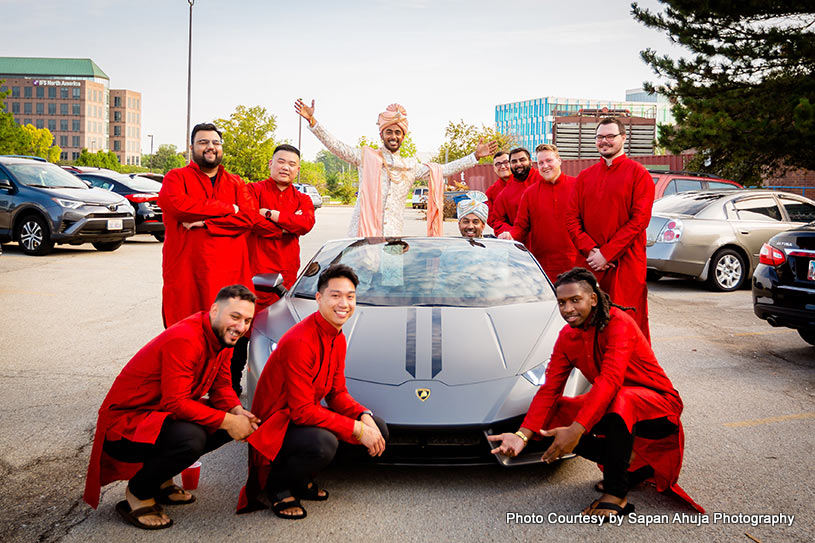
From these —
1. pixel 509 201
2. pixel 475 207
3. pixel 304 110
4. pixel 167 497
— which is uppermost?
pixel 304 110

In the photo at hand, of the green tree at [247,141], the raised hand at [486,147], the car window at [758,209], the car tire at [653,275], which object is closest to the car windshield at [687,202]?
the car window at [758,209]

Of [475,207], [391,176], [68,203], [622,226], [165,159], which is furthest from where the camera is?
[165,159]

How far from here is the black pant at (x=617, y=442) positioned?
3404mm

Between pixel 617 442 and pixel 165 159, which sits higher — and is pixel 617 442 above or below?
below

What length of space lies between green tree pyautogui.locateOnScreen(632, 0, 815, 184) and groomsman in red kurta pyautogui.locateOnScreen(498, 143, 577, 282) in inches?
446

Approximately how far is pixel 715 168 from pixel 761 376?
17.5m

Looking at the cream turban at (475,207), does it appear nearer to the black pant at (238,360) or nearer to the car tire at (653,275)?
Answer: the black pant at (238,360)

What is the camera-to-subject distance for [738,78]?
720 inches

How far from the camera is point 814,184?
25750mm

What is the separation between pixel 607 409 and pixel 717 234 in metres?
8.80

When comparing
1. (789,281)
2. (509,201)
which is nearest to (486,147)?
(509,201)

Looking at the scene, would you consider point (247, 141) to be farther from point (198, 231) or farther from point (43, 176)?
point (198, 231)

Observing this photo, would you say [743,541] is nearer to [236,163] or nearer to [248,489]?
[248,489]

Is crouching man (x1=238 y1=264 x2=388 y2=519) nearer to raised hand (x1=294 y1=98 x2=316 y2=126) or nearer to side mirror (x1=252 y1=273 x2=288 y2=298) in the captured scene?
side mirror (x1=252 y1=273 x2=288 y2=298)
